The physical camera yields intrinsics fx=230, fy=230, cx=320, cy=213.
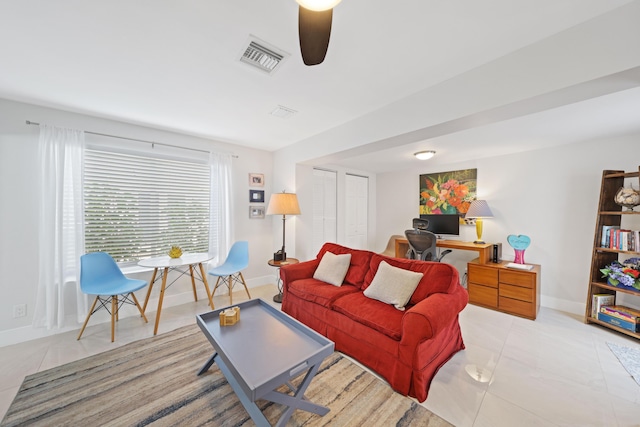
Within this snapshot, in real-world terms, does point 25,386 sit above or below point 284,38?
below

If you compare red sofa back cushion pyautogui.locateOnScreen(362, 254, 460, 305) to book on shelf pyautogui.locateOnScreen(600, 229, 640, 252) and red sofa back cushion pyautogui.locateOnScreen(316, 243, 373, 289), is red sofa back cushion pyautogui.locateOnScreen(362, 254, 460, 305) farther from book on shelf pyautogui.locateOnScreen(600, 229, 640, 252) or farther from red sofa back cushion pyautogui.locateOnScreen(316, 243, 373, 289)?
book on shelf pyautogui.locateOnScreen(600, 229, 640, 252)

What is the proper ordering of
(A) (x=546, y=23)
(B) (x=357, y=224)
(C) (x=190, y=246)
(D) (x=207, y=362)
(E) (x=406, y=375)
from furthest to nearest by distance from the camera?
(B) (x=357, y=224) → (C) (x=190, y=246) → (D) (x=207, y=362) → (E) (x=406, y=375) → (A) (x=546, y=23)

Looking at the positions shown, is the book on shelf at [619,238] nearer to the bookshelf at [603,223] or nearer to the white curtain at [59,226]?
the bookshelf at [603,223]

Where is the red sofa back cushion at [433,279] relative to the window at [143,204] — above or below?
below

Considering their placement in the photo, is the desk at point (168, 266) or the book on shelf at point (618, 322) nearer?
the book on shelf at point (618, 322)

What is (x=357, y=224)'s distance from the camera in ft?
17.4

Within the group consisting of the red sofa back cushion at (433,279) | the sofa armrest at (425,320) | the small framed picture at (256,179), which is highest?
the small framed picture at (256,179)

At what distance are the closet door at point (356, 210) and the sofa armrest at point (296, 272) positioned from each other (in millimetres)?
2233

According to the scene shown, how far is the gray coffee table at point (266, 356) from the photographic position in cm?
126

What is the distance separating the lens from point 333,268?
267cm

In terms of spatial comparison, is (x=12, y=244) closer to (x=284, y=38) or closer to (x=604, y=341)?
(x=284, y=38)

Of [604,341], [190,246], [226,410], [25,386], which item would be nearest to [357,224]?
[190,246]

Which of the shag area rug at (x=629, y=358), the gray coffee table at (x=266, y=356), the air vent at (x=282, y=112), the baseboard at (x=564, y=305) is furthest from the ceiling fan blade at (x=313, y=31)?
the baseboard at (x=564, y=305)

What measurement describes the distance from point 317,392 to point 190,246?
107 inches
